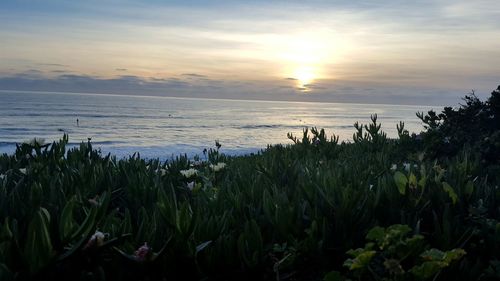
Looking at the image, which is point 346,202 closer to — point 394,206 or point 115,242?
point 394,206

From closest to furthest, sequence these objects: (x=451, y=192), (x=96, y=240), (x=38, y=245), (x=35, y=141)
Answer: (x=38, y=245)
(x=96, y=240)
(x=451, y=192)
(x=35, y=141)

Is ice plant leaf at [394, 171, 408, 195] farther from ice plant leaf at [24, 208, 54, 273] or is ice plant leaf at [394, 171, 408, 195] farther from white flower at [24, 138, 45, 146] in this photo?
white flower at [24, 138, 45, 146]

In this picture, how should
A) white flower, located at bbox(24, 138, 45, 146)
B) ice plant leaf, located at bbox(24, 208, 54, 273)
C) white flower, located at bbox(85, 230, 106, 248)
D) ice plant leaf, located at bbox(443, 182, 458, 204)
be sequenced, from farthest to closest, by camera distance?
white flower, located at bbox(24, 138, 45, 146), ice plant leaf, located at bbox(443, 182, 458, 204), white flower, located at bbox(85, 230, 106, 248), ice plant leaf, located at bbox(24, 208, 54, 273)

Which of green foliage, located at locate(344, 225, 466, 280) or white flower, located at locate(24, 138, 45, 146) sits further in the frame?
white flower, located at locate(24, 138, 45, 146)

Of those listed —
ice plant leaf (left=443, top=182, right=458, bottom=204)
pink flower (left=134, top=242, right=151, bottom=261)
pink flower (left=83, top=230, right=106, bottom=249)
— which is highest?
ice plant leaf (left=443, top=182, right=458, bottom=204)

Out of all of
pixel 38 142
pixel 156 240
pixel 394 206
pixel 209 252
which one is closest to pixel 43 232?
pixel 156 240

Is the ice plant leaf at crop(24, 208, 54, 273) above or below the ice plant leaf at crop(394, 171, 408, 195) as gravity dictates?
below

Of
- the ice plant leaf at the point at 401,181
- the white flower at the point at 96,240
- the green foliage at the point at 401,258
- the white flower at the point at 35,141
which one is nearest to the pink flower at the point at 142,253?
the white flower at the point at 96,240

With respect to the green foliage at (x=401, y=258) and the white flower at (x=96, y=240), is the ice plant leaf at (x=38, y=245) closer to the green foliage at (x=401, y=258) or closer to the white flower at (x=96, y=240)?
the white flower at (x=96, y=240)

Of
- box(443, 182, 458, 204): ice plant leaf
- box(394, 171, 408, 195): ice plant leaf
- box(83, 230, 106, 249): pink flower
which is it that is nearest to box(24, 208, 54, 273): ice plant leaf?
box(83, 230, 106, 249): pink flower

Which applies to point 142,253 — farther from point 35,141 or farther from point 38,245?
point 35,141

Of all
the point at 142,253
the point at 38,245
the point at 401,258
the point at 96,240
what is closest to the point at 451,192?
the point at 401,258

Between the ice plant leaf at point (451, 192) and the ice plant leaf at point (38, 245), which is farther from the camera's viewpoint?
the ice plant leaf at point (451, 192)

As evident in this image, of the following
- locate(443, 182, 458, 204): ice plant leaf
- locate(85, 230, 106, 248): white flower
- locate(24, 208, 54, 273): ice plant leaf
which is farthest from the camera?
locate(443, 182, 458, 204): ice plant leaf
